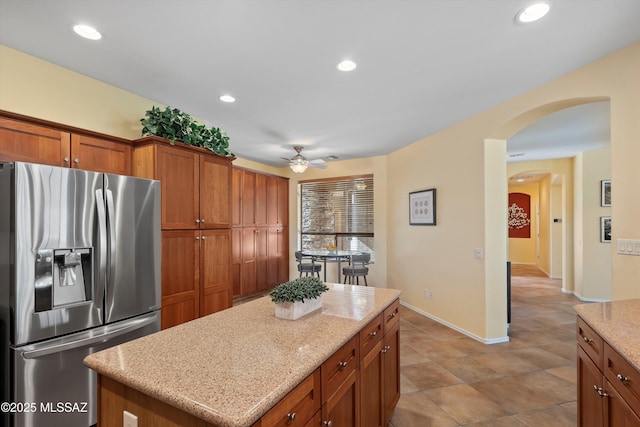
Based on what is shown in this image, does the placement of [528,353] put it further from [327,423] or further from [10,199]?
[10,199]

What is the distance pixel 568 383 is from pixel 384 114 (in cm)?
304

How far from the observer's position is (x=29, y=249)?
1.70 m

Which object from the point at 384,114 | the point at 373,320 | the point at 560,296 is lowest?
the point at 560,296

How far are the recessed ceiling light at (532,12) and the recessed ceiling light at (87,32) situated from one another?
8.46 feet

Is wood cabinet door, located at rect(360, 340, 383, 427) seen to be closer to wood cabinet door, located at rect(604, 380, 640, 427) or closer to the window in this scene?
wood cabinet door, located at rect(604, 380, 640, 427)

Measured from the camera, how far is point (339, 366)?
1320 mm

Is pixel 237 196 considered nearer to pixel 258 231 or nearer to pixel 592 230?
pixel 258 231

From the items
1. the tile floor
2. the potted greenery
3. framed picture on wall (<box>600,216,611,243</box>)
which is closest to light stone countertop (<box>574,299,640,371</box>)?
the tile floor

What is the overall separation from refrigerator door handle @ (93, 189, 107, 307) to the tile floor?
85.1 inches

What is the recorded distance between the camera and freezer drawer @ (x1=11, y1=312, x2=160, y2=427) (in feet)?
5.49

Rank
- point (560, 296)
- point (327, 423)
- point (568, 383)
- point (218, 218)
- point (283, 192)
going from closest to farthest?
point (327, 423) → point (568, 383) → point (218, 218) → point (560, 296) → point (283, 192)

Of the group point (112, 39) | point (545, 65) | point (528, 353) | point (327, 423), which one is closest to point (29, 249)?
point (112, 39)

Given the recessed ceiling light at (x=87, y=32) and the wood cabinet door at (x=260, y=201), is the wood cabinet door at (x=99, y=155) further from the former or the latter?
the wood cabinet door at (x=260, y=201)

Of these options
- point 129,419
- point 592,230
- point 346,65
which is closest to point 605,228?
point 592,230
